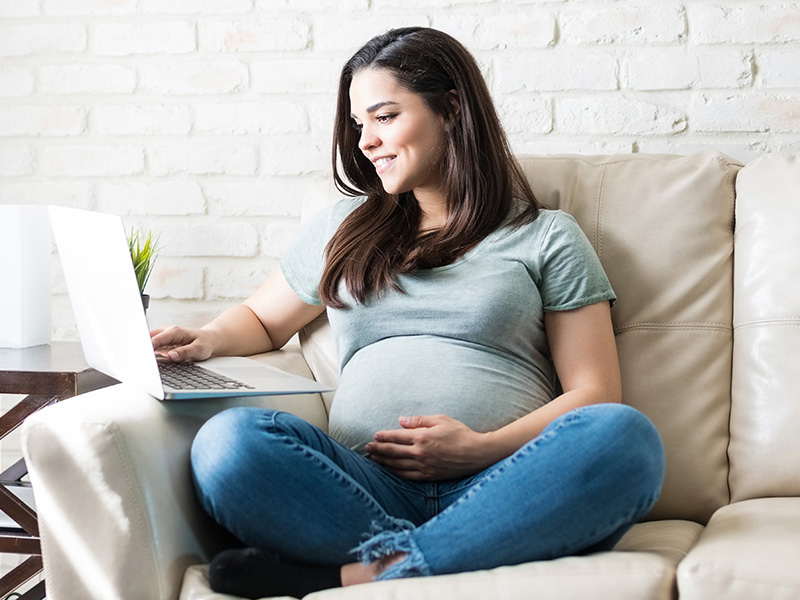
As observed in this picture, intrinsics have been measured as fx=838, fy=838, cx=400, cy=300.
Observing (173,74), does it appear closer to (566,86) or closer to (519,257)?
(566,86)

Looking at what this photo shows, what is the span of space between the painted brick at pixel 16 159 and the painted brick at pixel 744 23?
1.43m

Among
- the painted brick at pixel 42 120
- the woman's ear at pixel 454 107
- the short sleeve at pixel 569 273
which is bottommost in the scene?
the short sleeve at pixel 569 273

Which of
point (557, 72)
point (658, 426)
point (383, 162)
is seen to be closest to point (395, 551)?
point (658, 426)

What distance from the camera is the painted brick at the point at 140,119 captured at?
1.81 metres

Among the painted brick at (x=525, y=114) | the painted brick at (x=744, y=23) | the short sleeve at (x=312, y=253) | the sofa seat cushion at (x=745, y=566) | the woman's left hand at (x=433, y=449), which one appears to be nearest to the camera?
the sofa seat cushion at (x=745, y=566)

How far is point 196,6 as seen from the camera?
70.4 inches

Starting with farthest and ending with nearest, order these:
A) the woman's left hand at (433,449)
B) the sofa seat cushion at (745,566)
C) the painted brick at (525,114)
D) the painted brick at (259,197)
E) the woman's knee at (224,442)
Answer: the painted brick at (259,197) < the painted brick at (525,114) < the woman's left hand at (433,449) < the woman's knee at (224,442) < the sofa seat cushion at (745,566)

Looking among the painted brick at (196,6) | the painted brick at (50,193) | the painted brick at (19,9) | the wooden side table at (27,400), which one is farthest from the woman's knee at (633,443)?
the painted brick at (19,9)

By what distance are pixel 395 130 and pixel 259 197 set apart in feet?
1.81

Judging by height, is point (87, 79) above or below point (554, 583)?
above

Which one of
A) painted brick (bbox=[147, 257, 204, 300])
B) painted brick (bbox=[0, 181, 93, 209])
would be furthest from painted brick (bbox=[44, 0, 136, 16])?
painted brick (bbox=[147, 257, 204, 300])

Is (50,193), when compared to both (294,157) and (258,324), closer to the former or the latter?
(294,157)

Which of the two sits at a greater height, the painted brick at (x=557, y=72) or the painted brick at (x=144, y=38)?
the painted brick at (x=144, y=38)

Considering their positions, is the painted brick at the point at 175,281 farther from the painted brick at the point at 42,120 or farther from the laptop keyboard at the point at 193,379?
the laptop keyboard at the point at 193,379
